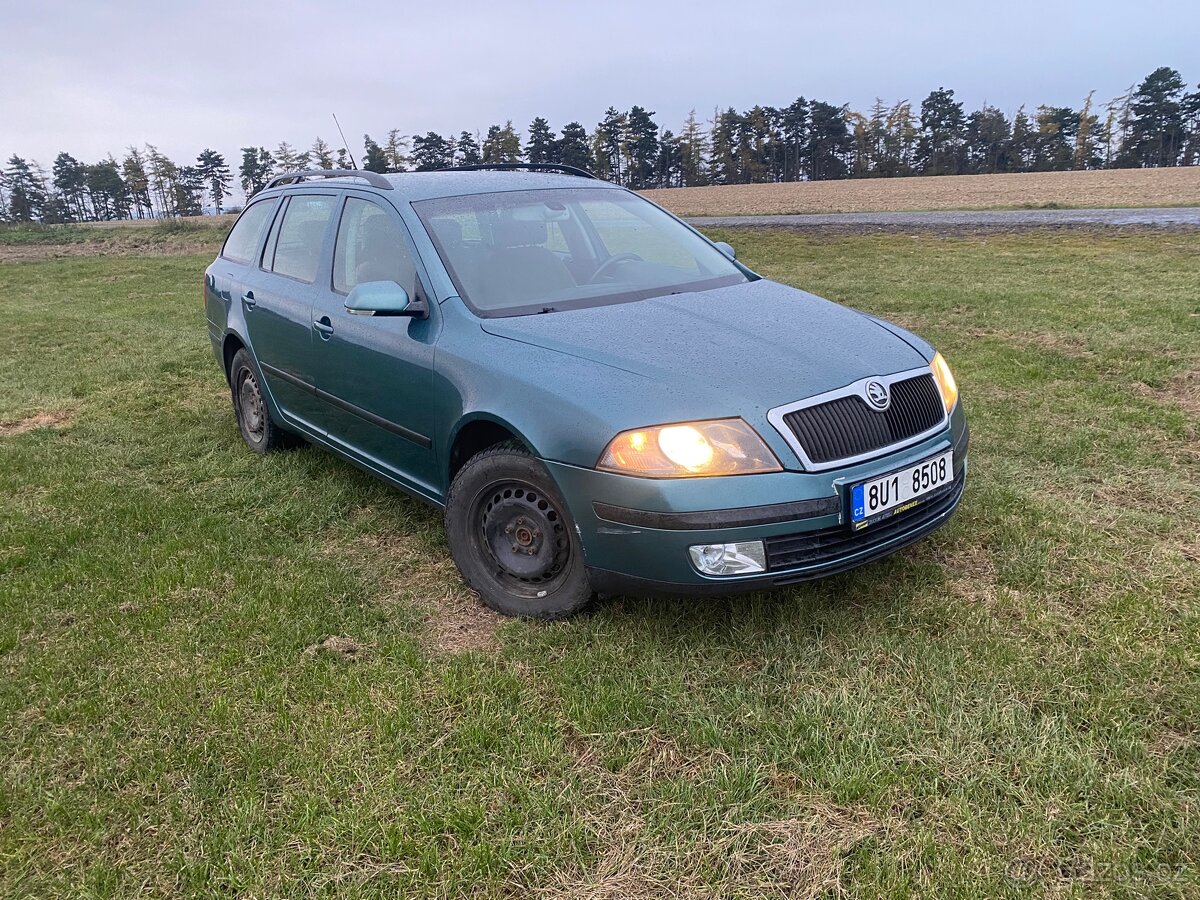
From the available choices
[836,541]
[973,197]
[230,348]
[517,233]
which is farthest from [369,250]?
[973,197]

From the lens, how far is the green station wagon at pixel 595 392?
8.40 feet

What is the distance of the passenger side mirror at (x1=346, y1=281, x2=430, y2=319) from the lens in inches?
128

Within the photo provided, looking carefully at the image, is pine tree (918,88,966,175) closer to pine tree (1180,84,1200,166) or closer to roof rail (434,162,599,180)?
pine tree (1180,84,1200,166)

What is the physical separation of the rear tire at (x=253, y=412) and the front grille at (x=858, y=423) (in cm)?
343

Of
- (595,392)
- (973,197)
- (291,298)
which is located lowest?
(973,197)

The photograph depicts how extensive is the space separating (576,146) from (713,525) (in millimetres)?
82104

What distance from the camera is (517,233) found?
3.65 m

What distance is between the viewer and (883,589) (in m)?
3.15

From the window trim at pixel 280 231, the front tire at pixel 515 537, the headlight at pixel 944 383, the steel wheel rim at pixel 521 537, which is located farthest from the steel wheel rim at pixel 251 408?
the headlight at pixel 944 383

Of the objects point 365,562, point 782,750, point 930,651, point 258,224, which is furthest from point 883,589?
point 258,224

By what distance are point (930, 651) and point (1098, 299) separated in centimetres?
745

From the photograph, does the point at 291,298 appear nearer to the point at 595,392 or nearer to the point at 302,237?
the point at 302,237

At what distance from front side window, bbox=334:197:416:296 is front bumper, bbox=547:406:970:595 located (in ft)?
4.56

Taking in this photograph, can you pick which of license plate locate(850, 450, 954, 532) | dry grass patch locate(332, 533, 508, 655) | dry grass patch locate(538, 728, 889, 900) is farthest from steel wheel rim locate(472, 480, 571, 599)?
license plate locate(850, 450, 954, 532)
